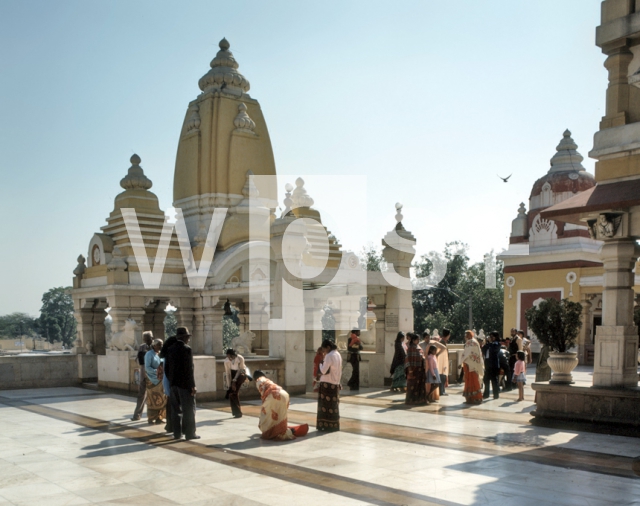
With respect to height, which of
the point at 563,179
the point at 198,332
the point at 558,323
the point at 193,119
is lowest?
the point at 198,332

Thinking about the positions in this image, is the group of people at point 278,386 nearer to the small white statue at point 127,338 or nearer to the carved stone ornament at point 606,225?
the carved stone ornament at point 606,225

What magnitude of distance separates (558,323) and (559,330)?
0.37ft

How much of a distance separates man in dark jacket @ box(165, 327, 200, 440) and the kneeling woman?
6.05ft

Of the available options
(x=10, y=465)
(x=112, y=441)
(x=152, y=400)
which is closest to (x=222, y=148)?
(x=152, y=400)

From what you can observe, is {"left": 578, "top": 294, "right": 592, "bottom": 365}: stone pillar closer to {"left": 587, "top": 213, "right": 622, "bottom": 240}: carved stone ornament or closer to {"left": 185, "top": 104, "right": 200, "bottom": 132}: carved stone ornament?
{"left": 185, "top": 104, "right": 200, "bottom": 132}: carved stone ornament

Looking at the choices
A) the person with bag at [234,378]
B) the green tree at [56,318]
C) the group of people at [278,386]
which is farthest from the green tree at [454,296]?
the green tree at [56,318]

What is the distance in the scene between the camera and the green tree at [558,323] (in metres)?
10.8

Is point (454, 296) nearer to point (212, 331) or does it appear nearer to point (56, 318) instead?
point (212, 331)

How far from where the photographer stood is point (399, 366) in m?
15.3

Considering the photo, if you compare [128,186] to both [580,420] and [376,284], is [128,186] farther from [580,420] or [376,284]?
[580,420]

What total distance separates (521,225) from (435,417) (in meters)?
20.8

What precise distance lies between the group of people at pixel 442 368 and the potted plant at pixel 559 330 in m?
2.45

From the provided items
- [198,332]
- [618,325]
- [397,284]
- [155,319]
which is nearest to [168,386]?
[618,325]

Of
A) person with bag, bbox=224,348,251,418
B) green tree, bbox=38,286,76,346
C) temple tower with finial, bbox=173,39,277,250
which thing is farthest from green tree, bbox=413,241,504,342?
green tree, bbox=38,286,76,346
